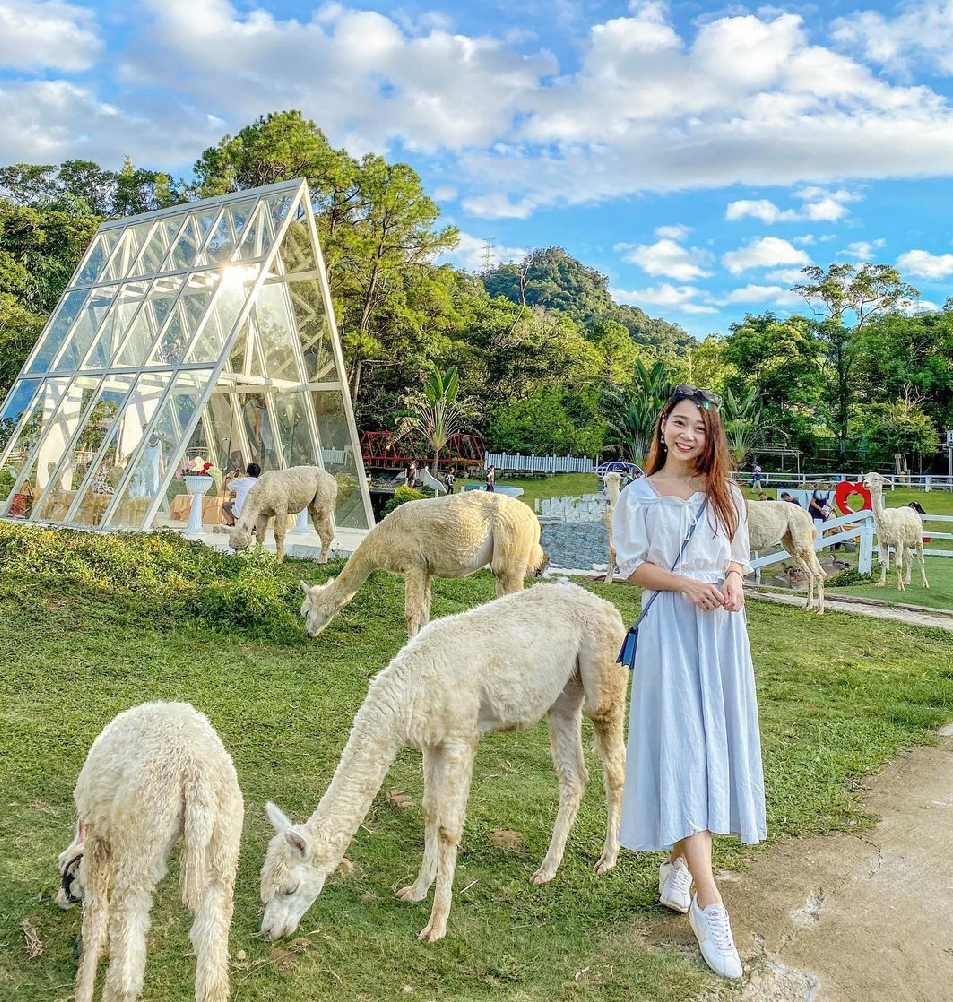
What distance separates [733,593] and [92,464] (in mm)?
13534

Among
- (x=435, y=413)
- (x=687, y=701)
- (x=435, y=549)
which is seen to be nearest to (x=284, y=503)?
(x=435, y=549)

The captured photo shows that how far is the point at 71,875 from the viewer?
3.52m

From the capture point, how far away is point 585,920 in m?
3.74

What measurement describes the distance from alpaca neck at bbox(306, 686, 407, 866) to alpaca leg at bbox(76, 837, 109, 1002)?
0.81 meters

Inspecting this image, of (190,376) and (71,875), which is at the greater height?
(190,376)

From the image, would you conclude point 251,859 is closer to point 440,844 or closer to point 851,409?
point 440,844

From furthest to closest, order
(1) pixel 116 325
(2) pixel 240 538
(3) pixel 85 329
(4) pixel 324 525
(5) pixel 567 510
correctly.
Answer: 1. (5) pixel 567 510
2. (3) pixel 85 329
3. (1) pixel 116 325
4. (4) pixel 324 525
5. (2) pixel 240 538

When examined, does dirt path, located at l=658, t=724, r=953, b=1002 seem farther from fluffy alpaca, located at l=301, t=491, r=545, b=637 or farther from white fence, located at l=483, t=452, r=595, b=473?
white fence, located at l=483, t=452, r=595, b=473

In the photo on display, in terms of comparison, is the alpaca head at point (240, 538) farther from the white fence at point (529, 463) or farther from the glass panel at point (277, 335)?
the white fence at point (529, 463)

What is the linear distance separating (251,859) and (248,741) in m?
1.73

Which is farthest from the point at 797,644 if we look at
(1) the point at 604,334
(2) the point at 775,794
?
Answer: (1) the point at 604,334

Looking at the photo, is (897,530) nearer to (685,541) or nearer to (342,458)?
(342,458)

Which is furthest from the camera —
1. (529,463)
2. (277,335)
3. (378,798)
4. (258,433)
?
(529,463)

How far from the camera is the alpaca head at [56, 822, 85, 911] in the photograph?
3.47 meters
